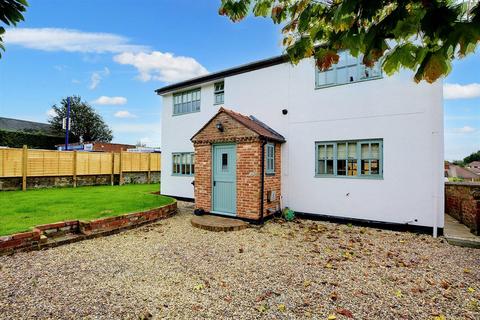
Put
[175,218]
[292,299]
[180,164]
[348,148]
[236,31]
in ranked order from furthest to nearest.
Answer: [180,164] < [236,31] < [175,218] < [348,148] < [292,299]

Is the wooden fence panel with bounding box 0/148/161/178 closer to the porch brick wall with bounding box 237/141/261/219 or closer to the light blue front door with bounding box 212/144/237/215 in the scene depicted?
the light blue front door with bounding box 212/144/237/215

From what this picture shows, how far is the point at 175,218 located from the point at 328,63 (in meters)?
8.07

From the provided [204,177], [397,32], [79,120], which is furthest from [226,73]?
[79,120]

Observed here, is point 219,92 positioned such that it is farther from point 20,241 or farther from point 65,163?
point 65,163

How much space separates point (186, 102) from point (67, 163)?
9110mm

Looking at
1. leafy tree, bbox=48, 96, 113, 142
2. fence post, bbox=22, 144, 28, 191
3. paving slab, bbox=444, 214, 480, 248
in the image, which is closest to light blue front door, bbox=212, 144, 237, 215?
paving slab, bbox=444, 214, 480, 248

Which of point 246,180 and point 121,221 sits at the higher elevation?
point 246,180

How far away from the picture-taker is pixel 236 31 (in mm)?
10680

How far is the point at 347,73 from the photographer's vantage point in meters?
8.34

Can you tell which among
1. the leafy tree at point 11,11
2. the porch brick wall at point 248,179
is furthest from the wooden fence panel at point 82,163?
the leafy tree at point 11,11

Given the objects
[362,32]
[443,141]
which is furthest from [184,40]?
[362,32]

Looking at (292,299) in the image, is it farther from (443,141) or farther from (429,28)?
(443,141)

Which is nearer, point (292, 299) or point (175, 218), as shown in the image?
point (292, 299)

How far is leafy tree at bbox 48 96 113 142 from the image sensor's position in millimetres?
35062
